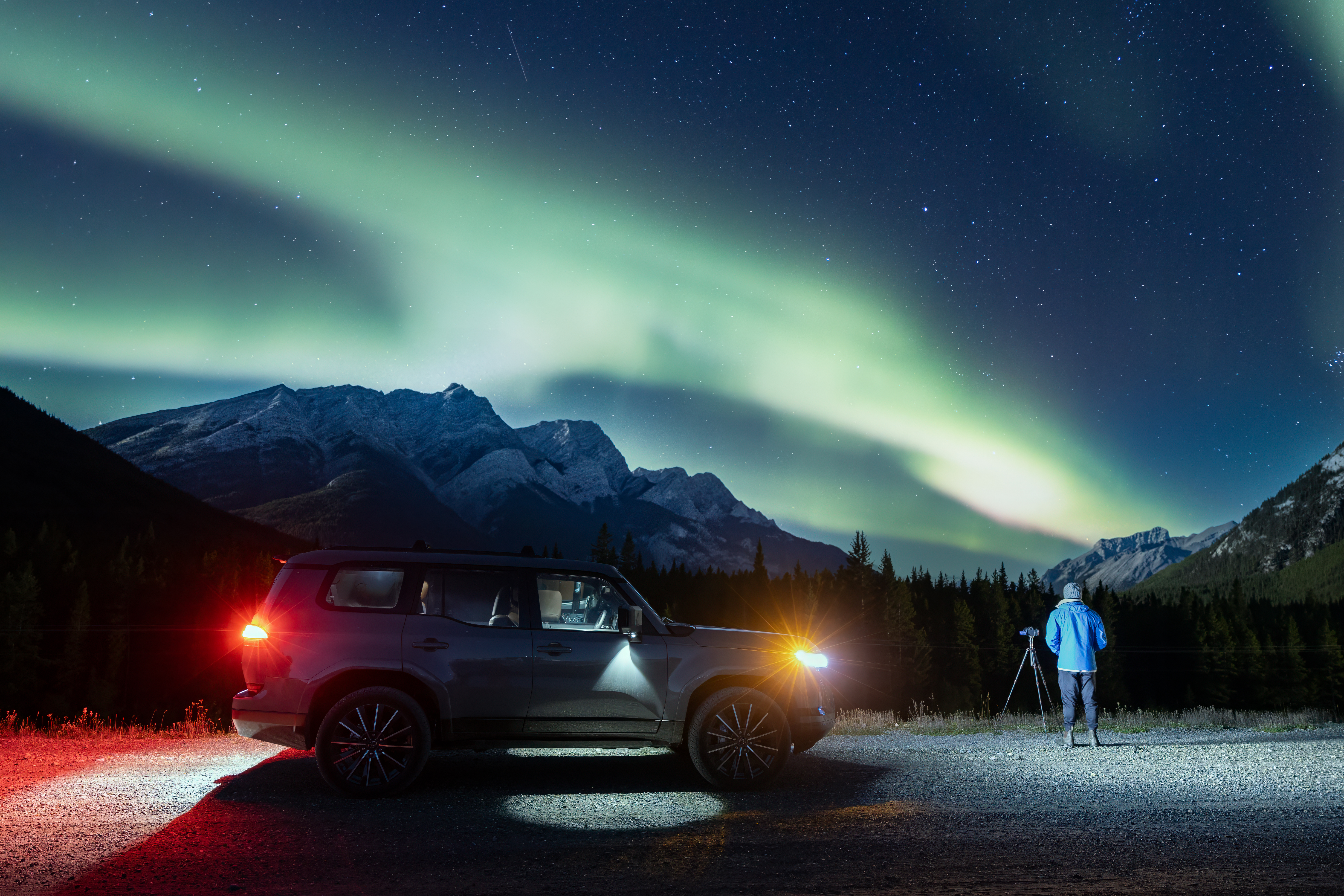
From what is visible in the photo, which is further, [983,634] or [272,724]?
[983,634]

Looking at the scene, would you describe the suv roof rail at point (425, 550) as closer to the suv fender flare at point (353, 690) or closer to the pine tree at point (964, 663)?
the suv fender flare at point (353, 690)

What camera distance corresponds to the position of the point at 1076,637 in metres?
11.5

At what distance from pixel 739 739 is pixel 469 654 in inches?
102

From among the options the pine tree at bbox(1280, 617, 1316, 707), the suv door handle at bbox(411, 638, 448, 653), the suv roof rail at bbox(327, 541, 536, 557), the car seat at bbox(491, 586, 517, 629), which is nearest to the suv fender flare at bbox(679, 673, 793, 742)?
the car seat at bbox(491, 586, 517, 629)

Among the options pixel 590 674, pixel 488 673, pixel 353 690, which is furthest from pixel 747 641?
pixel 353 690

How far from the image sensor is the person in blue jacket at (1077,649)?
11.4 metres

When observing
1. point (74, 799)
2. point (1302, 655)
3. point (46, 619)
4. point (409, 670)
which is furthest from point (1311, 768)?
point (1302, 655)

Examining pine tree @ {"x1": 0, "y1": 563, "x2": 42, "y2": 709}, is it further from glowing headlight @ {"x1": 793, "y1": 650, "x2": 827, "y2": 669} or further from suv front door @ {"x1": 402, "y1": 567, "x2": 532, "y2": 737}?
glowing headlight @ {"x1": 793, "y1": 650, "x2": 827, "y2": 669}

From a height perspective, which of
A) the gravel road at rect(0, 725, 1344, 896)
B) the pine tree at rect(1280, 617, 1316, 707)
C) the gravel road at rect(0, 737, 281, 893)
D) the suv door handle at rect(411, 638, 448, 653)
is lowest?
the pine tree at rect(1280, 617, 1316, 707)

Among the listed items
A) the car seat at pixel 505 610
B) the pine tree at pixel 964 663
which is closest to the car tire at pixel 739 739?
the car seat at pixel 505 610

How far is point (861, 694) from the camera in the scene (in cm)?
7975

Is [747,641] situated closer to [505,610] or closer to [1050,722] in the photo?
[505,610]

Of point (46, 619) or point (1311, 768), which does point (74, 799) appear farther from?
point (46, 619)

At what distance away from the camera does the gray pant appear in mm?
11086
